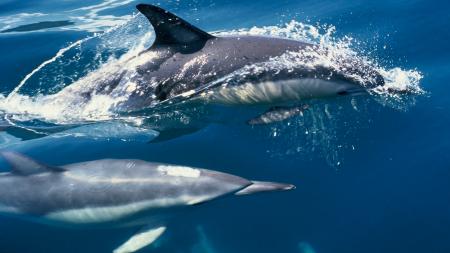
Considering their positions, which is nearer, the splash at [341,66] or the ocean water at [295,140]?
the ocean water at [295,140]

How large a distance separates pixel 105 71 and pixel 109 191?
9.77 feet

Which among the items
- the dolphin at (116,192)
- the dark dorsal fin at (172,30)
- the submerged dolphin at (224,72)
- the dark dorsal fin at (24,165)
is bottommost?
the dolphin at (116,192)

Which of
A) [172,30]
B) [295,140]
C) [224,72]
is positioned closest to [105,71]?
[172,30]

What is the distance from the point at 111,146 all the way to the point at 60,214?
1.42 m

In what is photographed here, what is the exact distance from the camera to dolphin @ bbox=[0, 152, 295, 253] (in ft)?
14.5

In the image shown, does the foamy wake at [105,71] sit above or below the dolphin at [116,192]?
above

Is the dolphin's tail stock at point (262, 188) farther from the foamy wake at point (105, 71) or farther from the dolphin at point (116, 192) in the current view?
the foamy wake at point (105, 71)

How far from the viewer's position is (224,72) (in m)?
6.36

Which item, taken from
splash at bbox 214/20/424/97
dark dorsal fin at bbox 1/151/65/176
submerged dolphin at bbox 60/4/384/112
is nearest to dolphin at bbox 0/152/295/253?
dark dorsal fin at bbox 1/151/65/176

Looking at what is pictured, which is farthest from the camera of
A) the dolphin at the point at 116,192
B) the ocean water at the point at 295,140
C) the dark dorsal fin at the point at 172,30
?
the dark dorsal fin at the point at 172,30

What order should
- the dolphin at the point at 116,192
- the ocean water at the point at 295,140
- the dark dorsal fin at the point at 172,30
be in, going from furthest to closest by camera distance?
the dark dorsal fin at the point at 172,30 → the ocean water at the point at 295,140 → the dolphin at the point at 116,192

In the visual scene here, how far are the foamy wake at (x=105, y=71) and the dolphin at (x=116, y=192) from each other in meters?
2.10

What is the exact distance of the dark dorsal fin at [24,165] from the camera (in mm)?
4570

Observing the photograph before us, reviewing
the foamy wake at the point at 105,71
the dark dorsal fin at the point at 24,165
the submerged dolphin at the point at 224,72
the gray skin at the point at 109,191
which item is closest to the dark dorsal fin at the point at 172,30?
the submerged dolphin at the point at 224,72
